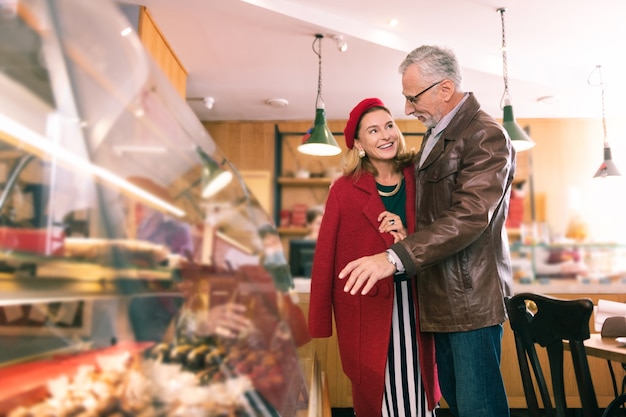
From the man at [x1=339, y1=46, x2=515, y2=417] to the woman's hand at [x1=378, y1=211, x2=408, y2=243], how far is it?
0.26ft

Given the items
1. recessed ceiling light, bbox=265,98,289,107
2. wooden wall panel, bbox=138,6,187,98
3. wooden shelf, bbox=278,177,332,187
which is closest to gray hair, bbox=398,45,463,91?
wooden wall panel, bbox=138,6,187,98

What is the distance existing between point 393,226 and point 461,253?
0.80ft

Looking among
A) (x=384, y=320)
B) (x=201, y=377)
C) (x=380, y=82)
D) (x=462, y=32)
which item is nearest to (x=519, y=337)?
(x=384, y=320)

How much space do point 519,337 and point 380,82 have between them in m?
3.74

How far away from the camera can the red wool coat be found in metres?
1.41

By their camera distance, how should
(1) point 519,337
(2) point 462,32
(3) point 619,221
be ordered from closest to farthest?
(1) point 519,337 → (2) point 462,32 → (3) point 619,221

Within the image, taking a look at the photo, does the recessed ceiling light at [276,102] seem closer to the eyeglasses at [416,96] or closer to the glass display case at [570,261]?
the glass display case at [570,261]

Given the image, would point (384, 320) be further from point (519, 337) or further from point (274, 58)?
point (274, 58)

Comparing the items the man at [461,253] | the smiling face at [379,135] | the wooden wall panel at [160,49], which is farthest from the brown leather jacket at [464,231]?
the wooden wall panel at [160,49]

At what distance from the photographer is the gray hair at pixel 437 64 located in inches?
52.9

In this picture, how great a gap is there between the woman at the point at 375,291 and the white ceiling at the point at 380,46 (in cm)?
212

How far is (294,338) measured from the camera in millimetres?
1013

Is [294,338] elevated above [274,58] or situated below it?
below

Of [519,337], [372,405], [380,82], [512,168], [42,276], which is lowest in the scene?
[372,405]
